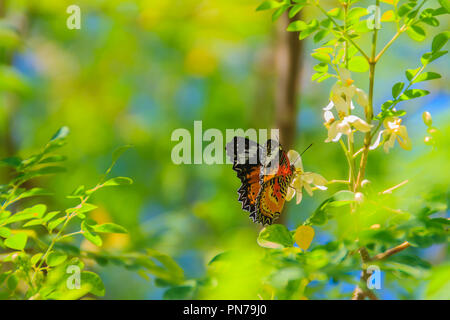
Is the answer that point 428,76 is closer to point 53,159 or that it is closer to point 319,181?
point 319,181

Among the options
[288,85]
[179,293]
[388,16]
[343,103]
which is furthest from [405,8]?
[288,85]

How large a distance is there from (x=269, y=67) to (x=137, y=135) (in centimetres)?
78

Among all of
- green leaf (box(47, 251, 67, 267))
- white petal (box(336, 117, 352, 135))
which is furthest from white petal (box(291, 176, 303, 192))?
green leaf (box(47, 251, 67, 267))

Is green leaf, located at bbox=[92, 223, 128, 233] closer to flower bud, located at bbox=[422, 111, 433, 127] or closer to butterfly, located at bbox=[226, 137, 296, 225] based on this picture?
butterfly, located at bbox=[226, 137, 296, 225]

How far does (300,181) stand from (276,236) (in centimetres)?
11

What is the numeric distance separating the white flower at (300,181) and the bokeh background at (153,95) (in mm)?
1091

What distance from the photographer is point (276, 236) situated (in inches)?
22.0

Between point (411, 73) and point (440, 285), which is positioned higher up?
point (411, 73)

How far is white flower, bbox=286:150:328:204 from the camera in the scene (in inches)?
24.0

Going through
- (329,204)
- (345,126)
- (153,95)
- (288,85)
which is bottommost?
(329,204)

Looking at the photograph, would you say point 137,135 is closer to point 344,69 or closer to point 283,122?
point 283,122

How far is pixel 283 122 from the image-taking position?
149 cm

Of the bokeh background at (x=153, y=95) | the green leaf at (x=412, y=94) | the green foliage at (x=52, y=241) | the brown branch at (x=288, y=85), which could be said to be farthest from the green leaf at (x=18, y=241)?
the bokeh background at (x=153, y=95)

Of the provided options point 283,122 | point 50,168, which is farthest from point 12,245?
point 283,122
